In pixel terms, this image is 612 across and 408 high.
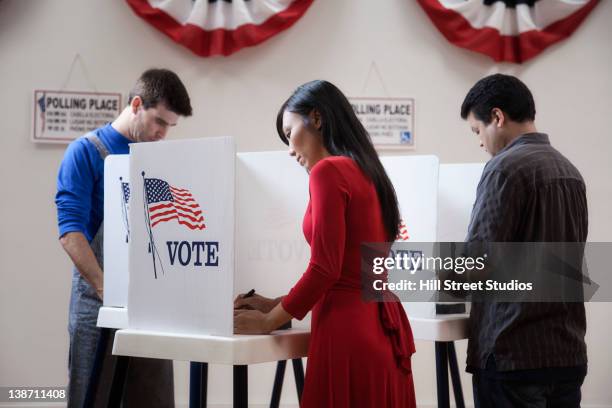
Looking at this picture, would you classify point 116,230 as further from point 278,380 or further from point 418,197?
point 278,380

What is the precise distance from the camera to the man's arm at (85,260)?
2.31 metres

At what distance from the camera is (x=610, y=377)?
13.3 ft

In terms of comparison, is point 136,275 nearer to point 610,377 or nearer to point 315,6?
point 315,6

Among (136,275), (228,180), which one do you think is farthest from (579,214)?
(136,275)

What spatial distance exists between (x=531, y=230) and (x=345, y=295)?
1.87 feet

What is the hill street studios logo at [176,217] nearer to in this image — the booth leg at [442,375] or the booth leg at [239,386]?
the booth leg at [239,386]

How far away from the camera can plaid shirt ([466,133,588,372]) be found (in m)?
1.82

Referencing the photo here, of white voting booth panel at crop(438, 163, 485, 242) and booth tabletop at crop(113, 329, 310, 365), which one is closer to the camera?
booth tabletop at crop(113, 329, 310, 365)

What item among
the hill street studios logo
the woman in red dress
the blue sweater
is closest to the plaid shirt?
the woman in red dress

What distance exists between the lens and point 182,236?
62.0 inches

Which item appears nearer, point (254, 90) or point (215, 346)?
point (215, 346)

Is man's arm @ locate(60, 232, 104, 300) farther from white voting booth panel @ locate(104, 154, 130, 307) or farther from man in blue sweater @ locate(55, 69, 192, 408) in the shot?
white voting booth panel @ locate(104, 154, 130, 307)

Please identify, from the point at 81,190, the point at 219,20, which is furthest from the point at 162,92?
the point at 219,20

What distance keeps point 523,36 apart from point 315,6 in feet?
3.82
